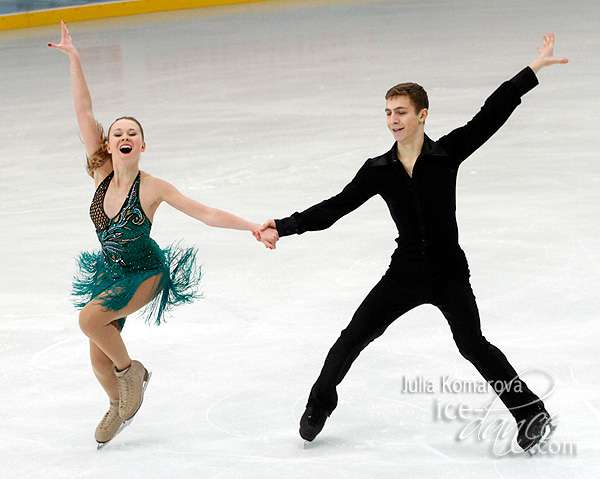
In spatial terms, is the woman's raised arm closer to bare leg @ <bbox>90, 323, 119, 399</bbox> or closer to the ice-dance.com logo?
bare leg @ <bbox>90, 323, 119, 399</bbox>

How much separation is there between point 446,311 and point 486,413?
450 millimetres

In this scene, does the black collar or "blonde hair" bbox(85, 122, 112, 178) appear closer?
the black collar

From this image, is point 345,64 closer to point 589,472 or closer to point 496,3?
point 496,3

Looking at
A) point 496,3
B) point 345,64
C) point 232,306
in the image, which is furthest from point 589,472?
point 496,3

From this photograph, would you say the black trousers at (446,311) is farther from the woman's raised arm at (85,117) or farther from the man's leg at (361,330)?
the woman's raised arm at (85,117)

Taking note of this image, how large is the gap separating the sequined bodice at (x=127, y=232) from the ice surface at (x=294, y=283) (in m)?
0.56

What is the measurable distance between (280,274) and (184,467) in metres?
1.50

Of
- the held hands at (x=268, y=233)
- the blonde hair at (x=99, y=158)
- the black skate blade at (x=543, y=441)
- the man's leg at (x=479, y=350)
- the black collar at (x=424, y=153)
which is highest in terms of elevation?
the blonde hair at (x=99, y=158)

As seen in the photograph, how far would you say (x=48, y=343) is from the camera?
3.42 metres

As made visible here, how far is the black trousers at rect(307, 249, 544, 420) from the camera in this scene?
2.47m

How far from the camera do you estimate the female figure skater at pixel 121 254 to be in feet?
8.48

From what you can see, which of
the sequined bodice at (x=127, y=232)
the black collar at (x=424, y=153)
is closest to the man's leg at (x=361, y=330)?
the black collar at (x=424, y=153)

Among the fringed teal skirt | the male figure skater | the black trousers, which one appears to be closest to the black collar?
the male figure skater

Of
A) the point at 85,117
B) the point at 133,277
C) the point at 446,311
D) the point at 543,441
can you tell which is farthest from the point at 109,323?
the point at 543,441
